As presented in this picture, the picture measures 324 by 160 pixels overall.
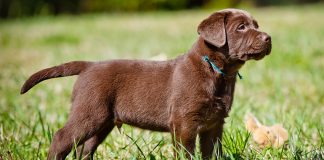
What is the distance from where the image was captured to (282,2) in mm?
28328

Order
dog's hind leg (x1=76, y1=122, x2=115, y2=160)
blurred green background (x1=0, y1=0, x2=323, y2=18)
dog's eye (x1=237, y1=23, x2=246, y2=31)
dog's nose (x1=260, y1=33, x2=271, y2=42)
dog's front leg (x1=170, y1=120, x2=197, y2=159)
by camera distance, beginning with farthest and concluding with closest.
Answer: blurred green background (x1=0, y1=0, x2=323, y2=18), dog's hind leg (x1=76, y1=122, x2=115, y2=160), dog's eye (x1=237, y1=23, x2=246, y2=31), dog's nose (x1=260, y1=33, x2=271, y2=42), dog's front leg (x1=170, y1=120, x2=197, y2=159)

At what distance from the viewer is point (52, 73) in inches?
134

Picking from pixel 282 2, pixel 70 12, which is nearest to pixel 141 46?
pixel 70 12

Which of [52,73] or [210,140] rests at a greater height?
[52,73]

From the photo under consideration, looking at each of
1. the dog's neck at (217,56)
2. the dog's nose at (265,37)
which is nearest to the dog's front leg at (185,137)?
the dog's neck at (217,56)

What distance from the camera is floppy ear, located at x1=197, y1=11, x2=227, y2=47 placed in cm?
329

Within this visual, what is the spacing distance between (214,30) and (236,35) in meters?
0.17

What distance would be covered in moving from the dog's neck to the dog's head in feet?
0.11

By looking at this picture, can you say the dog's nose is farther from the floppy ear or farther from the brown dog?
the floppy ear

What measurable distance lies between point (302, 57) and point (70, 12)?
17694mm

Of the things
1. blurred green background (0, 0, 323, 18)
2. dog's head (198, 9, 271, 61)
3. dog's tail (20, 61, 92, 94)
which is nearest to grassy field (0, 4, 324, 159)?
dog's tail (20, 61, 92, 94)

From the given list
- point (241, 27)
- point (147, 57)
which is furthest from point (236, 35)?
point (147, 57)

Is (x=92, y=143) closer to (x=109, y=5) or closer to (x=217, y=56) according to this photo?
(x=217, y=56)

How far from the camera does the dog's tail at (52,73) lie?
11.1 feet
